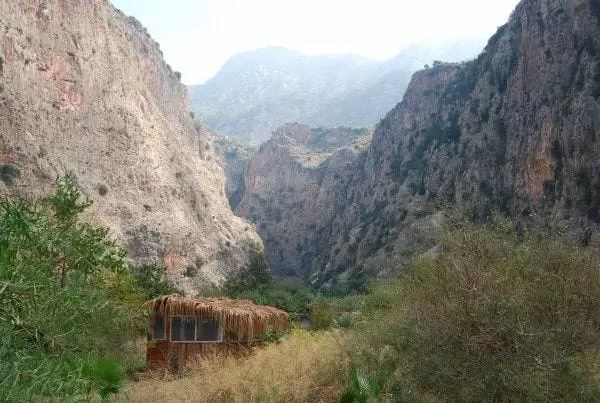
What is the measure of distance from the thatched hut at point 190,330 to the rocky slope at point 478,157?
9125 millimetres

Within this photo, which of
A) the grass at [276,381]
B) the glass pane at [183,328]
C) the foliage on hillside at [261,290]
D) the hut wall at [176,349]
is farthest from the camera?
the foliage on hillside at [261,290]

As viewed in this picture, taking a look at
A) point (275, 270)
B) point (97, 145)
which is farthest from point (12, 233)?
point (275, 270)

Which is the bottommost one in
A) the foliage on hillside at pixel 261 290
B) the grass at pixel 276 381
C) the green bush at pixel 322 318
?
the foliage on hillside at pixel 261 290

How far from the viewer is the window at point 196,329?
20016 mm

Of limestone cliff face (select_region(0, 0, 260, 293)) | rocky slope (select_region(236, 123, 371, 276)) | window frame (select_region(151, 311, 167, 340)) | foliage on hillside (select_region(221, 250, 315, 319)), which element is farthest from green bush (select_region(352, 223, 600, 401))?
rocky slope (select_region(236, 123, 371, 276))

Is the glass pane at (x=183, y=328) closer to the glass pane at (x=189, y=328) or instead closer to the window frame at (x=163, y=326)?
the glass pane at (x=189, y=328)

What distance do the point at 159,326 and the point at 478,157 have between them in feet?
147

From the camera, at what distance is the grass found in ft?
39.0

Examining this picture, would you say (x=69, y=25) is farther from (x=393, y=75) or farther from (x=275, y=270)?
(x=393, y=75)

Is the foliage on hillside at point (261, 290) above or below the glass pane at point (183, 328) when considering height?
below

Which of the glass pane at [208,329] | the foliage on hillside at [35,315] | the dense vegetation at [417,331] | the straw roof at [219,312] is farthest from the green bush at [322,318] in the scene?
the foliage on hillside at [35,315]

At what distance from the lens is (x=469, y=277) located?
10.5 m

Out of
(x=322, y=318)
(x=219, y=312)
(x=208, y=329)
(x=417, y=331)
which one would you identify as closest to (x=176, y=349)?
(x=208, y=329)

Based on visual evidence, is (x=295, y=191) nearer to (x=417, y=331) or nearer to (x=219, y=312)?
(x=219, y=312)
